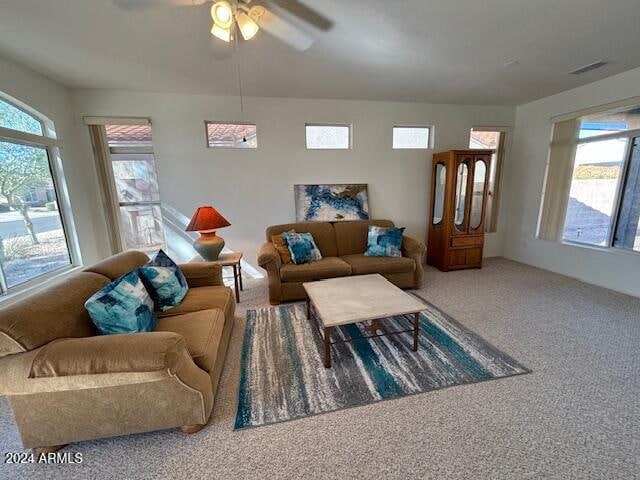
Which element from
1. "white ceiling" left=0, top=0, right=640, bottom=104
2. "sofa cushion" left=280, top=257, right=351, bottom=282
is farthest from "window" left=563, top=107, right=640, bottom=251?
"sofa cushion" left=280, top=257, right=351, bottom=282

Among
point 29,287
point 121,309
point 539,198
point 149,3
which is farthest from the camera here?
point 539,198

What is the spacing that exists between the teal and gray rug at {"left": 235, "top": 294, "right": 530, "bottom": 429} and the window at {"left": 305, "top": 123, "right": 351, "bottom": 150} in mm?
2586

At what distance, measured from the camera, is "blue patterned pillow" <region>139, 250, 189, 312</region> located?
1956mm

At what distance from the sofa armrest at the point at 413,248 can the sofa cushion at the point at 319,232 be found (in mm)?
909

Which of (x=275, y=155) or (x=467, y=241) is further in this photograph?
(x=467, y=241)

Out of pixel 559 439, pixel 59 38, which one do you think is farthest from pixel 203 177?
pixel 559 439

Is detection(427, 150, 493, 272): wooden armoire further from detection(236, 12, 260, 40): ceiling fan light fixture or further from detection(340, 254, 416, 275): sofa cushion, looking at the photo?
detection(236, 12, 260, 40): ceiling fan light fixture

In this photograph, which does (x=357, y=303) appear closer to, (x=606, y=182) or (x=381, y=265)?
(x=381, y=265)

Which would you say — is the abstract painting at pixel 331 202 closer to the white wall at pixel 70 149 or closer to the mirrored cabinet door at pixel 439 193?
the mirrored cabinet door at pixel 439 193

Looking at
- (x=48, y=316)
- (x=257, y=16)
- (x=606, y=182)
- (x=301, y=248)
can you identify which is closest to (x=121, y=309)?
(x=48, y=316)

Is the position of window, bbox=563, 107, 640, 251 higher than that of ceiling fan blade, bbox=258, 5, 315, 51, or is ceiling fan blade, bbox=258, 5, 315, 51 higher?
ceiling fan blade, bbox=258, 5, 315, 51

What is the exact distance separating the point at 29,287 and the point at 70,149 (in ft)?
5.39

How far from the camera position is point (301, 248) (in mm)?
3160

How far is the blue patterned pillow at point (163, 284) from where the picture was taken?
1.96m
